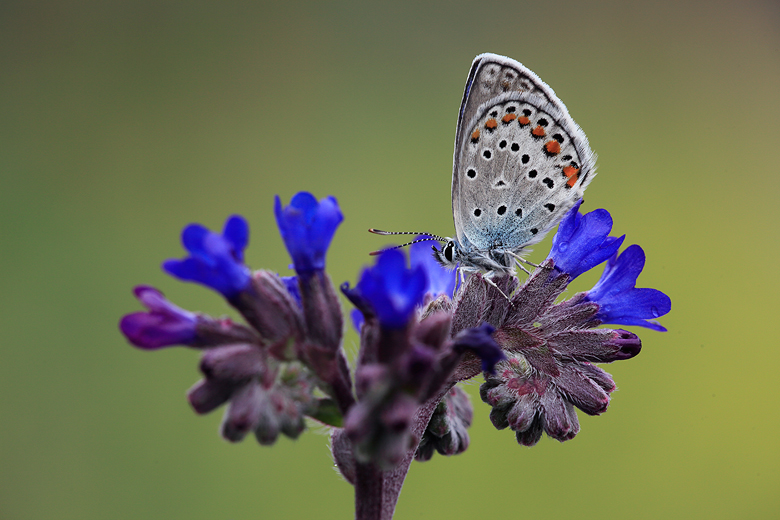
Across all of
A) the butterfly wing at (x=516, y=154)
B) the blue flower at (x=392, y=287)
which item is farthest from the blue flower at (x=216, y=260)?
the butterfly wing at (x=516, y=154)

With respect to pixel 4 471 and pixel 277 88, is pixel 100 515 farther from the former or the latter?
pixel 277 88

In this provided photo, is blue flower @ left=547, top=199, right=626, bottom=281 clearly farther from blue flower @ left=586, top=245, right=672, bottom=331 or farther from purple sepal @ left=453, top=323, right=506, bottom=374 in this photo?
purple sepal @ left=453, top=323, right=506, bottom=374

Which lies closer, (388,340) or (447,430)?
(388,340)

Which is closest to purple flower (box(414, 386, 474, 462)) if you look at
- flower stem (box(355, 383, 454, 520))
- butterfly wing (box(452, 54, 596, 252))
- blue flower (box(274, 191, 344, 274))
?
flower stem (box(355, 383, 454, 520))

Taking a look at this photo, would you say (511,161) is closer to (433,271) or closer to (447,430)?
(433,271)

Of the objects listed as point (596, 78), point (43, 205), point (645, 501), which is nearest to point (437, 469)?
point (645, 501)

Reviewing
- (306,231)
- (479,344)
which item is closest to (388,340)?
(479,344)
